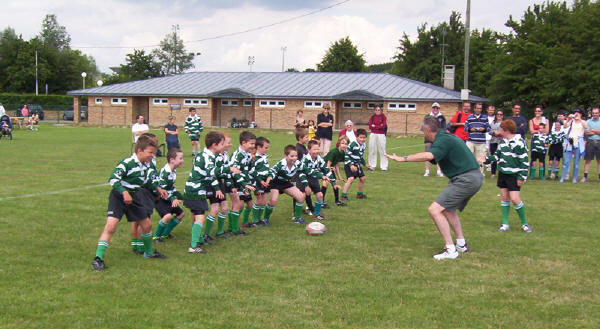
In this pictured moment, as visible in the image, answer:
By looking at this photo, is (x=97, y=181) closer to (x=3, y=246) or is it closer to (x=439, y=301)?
(x=3, y=246)

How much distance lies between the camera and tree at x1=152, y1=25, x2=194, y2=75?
350 ft

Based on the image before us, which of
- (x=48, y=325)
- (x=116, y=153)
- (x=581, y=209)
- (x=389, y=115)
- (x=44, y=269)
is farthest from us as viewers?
(x=389, y=115)

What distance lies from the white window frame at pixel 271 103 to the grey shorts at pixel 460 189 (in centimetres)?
4446

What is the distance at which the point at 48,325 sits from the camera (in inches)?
191

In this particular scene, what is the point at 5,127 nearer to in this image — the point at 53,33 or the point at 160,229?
the point at 160,229

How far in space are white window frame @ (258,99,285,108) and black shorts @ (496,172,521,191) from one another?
4279 cm

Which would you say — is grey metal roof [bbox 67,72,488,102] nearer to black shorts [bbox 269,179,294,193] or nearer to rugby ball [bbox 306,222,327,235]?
black shorts [bbox 269,179,294,193]

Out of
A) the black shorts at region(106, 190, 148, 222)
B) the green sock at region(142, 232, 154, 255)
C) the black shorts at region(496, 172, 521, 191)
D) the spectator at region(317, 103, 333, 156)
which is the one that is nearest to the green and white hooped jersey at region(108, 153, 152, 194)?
the black shorts at region(106, 190, 148, 222)

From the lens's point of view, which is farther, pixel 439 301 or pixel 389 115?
pixel 389 115

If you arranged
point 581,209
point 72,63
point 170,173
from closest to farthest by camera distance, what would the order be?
1. point 170,173
2. point 581,209
3. point 72,63

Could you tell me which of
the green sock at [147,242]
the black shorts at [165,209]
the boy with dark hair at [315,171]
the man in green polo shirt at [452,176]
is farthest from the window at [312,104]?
the green sock at [147,242]

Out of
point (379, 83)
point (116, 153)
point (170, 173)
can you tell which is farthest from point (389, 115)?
point (170, 173)

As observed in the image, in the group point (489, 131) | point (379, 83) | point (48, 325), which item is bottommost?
point (48, 325)

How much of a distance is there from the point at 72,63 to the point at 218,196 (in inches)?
3570
